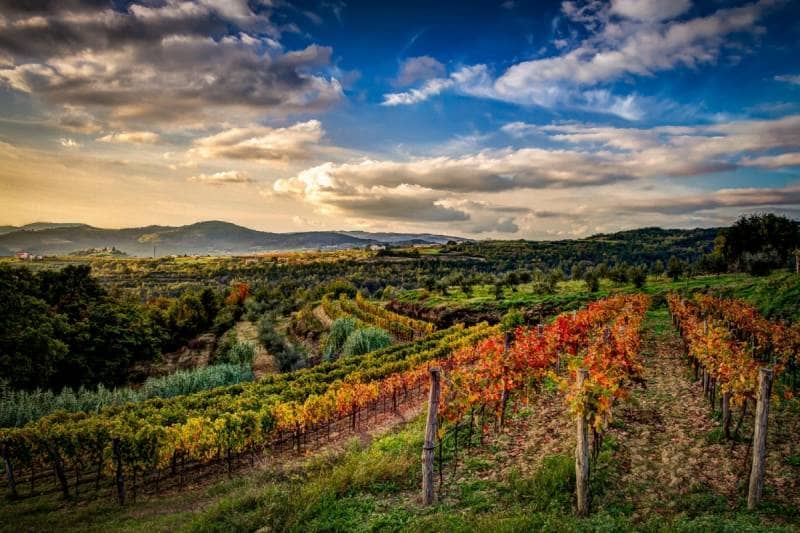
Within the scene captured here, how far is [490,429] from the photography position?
14945 millimetres

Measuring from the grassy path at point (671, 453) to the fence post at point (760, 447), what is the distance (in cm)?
48

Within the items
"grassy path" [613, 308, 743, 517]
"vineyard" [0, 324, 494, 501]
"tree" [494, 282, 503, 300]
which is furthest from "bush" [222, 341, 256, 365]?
"grassy path" [613, 308, 743, 517]

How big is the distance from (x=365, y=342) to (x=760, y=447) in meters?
36.5

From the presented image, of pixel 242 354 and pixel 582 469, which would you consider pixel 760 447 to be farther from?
pixel 242 354

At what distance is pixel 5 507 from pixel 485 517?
16754mm

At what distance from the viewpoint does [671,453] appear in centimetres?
1123

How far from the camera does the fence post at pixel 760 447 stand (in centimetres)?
862

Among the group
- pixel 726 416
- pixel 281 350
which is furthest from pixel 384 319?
pixel 726 416

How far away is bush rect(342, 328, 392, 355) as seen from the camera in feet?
141

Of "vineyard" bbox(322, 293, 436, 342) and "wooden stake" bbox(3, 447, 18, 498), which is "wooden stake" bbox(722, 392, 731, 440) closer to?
"wooden stake" bbox(3, 447, 18, 498)

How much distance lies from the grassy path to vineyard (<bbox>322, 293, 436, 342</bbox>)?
33255 millimetres

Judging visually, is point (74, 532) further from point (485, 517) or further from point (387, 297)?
point (387, 297)

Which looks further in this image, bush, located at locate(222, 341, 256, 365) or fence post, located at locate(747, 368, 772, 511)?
bush, located at locate(222, 341, 256, 365)

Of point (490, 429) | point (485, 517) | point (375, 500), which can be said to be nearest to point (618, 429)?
point (490, 429)
